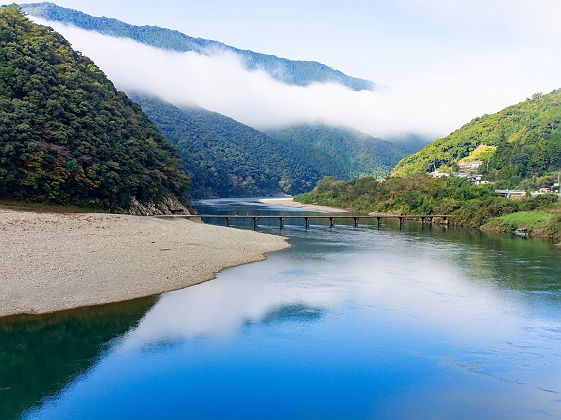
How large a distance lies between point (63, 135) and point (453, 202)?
2343 inches

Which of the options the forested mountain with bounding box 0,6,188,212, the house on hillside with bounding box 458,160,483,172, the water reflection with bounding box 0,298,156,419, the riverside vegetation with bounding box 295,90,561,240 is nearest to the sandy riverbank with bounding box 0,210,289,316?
the water reflection with bounding box 0,298,156,419

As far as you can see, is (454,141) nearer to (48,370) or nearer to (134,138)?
(134,138)

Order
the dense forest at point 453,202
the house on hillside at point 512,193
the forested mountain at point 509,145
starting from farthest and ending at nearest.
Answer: the forested mountain at point 509,145 → the house on hillside at point 512,193 → the dense forest at point 453,202

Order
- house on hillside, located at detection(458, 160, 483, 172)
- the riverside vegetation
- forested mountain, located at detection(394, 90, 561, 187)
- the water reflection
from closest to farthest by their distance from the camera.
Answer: the water reflection, the riverside vegetation, forested mountain, located at detection(394, 90, 561, 187), house on hillside, located at detection(458, 160, 483, 172)

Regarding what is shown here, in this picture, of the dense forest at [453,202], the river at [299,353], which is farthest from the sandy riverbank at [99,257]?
the dense forest at [453,202]

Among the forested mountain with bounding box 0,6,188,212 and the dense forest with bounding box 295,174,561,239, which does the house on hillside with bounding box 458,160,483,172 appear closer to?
the dense forest with bounding box 295,174,561,239

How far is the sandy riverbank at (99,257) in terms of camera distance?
23.0 meters

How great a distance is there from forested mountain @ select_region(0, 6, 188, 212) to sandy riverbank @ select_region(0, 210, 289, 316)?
293 inches

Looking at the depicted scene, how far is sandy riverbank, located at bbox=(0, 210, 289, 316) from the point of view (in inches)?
905

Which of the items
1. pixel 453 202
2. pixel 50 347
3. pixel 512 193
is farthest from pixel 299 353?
pixel 512 193

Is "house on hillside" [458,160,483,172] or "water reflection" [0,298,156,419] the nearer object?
"water reflection" [0,298,156,419]

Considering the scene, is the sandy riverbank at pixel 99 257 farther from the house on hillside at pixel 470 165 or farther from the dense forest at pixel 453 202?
the house on hillside at pixel 470 165

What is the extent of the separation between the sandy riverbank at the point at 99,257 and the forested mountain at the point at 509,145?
242 feet

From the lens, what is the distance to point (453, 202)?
78.3 metres
